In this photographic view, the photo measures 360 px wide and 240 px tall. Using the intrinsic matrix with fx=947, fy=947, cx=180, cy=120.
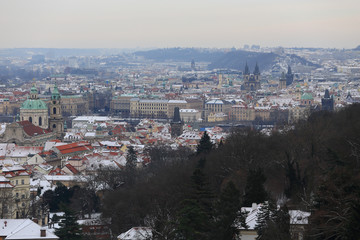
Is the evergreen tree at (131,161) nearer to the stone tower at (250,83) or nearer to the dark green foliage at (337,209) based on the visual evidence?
the dark green foliage at (337,209)

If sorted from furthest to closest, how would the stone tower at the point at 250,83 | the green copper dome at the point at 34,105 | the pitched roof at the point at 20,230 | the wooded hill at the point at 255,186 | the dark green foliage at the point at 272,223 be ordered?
the stone tower at the point at 250,83, the green copper dome at the point at 34,105, the pitched roof at the point at 20,230, the dark green foliage at the point at 272,223, the wooded hill at the point at 255,186

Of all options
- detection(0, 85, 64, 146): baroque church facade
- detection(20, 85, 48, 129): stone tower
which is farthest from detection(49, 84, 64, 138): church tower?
detection(20, 85, 48, 129): stone tower

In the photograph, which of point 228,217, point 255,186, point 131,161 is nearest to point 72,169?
point 131,161

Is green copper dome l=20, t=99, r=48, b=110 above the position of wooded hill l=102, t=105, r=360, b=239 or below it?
below

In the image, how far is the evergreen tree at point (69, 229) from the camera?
26.8 metres

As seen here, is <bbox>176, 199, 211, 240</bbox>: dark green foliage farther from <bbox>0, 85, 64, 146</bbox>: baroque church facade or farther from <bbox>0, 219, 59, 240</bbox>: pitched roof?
<bbox>0, 85, 64, 146</bbox>: baroque church facade

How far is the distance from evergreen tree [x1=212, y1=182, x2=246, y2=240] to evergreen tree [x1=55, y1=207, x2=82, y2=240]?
5.39m

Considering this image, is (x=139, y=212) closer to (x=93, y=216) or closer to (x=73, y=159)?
(x=93, y=216)

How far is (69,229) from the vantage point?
26.8 m

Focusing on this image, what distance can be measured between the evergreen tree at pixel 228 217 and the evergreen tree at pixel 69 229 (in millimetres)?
5387

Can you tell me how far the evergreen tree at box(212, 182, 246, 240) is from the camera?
22.0 metres

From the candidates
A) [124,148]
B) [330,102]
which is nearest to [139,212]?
[124,148]

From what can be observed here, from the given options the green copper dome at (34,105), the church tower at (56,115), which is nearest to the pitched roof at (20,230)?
the church tower at (56,115)

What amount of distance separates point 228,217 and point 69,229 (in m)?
6.33
